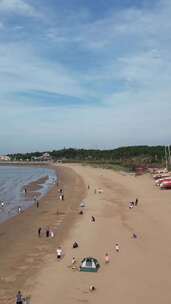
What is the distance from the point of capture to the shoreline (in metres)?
24.2

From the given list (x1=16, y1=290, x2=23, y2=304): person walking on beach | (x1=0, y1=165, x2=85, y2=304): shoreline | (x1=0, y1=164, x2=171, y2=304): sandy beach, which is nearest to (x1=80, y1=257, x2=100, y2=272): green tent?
(x1=0, y1=164, x2=171, y2=304): sandy beach

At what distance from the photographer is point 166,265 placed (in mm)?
26016

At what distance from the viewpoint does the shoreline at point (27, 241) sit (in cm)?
2420

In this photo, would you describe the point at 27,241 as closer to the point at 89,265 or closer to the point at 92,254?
the point at 92,254

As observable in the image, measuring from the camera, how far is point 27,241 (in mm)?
34250

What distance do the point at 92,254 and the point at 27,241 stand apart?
6.95 metres

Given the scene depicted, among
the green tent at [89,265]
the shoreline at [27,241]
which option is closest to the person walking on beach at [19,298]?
the shoreline at [27,241]

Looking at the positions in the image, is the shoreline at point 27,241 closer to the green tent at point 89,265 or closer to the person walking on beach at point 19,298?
the person walking on beach at point 19,298

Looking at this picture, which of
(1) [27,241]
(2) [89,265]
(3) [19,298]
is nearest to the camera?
(3) [19,298]

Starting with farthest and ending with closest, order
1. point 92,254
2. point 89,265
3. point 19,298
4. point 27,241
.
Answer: point 27,241 → point 92,254 → point 89,265 → point 19,298

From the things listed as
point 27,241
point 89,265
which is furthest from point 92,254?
point 27,241

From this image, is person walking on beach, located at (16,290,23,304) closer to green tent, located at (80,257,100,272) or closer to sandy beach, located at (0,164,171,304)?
sandy beach, located at (0,164,171,304)

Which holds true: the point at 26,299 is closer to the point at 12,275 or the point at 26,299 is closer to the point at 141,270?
the point at 12,275

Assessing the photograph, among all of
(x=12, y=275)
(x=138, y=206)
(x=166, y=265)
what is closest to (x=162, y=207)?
(x=138, y=206)
